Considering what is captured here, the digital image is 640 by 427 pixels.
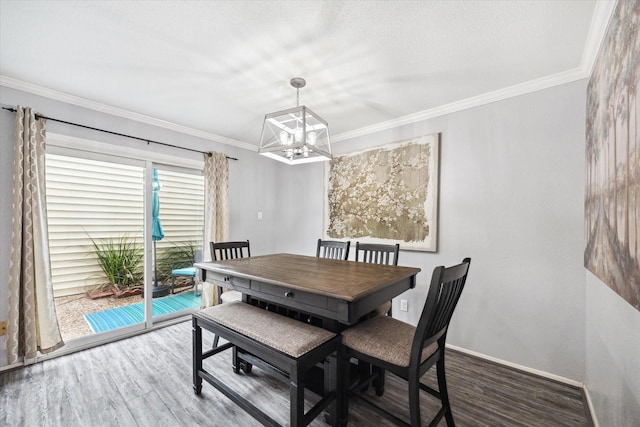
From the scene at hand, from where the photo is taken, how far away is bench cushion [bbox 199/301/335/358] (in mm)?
1381

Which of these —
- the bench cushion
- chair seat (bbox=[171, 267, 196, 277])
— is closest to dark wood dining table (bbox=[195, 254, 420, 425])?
the bench cushion

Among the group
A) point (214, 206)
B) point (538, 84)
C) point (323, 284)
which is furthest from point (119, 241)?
point (538, 84)

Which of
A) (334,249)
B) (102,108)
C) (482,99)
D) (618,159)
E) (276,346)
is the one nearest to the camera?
(618,159)

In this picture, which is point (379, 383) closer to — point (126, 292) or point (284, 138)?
point (284, 138)

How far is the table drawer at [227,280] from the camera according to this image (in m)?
1.82

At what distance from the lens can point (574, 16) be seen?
1460mm

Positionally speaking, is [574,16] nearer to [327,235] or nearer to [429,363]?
[429,363]

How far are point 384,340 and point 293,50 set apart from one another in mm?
1925

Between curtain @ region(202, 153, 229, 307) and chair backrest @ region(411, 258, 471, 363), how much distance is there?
2.79m

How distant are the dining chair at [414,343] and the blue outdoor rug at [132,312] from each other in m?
2.57

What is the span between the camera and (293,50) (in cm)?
176

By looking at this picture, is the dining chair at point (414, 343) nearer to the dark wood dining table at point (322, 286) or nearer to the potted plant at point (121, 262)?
the dark wood dining table at point (322, 286)

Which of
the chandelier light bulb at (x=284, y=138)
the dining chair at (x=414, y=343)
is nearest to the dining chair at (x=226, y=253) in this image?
the chandelier light bulb at (x=284, y=138)

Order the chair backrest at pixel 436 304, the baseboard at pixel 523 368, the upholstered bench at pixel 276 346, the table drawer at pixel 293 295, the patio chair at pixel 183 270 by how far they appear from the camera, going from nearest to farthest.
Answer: the chair backrest at pixel 436 304 → the upholstered bench at pixel 276 346 → the table drawer at pixel 293 295 → the baseboard at pixel 523 368 → the patio chair at pixel 183 270
